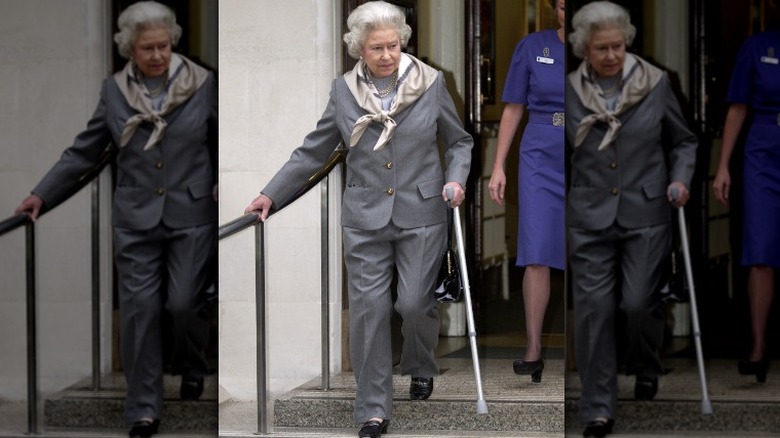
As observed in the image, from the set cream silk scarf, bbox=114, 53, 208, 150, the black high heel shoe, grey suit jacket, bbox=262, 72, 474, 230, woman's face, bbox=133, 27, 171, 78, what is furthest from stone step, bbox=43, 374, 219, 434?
grey suit jacket, bbox=262, 72, 474, 230

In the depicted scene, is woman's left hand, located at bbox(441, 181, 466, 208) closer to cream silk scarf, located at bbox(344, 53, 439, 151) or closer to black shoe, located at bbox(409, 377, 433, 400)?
cream silk scarf, located at bbox(344, 53, 439, 151)

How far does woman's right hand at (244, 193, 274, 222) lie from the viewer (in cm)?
507

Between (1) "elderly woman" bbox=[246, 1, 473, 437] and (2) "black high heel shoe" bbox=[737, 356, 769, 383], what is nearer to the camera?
(2) "black high heel shoe" bbox=[737, 356, 769, 383]

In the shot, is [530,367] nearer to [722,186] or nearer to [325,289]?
[325,289]

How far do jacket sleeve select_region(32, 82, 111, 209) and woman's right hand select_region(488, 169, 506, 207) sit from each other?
8.83 ft

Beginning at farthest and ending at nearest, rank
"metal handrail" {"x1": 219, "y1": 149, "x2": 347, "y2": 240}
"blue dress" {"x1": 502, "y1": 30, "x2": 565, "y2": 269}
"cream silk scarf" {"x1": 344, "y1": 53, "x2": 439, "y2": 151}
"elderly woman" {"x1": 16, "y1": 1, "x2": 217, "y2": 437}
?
"blue dress" {"x1": 502, "y1": 30, "x2": 565, "y2": 269} < "cream silk scarf" {"x1": 344, "y1": 53, "x2": 439, "y2": 151} < "metal handrail" {"x1": 219, "y1": 149, "x2": 347, "y2": 240} < "elderly woman" {"x1": 16, "y1": 1, "x2": 217, "y2": 437}

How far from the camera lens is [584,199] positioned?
297cm

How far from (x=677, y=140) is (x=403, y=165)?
215 cm

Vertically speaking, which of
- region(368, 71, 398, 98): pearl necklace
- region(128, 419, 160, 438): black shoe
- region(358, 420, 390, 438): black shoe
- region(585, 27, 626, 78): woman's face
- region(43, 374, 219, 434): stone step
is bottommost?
region(358, 420, 390, 438): black shoe

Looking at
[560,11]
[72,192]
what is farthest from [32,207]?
[560,11]

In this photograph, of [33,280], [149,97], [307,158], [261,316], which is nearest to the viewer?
[149,97]

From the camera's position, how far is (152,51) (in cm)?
299

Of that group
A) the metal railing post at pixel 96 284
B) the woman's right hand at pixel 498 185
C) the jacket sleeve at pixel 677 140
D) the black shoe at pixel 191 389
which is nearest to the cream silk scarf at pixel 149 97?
the metal railing post at pixel 96 284

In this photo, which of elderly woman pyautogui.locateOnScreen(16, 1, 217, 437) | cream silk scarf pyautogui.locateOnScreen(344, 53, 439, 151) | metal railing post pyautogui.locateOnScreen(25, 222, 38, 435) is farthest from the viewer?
cream silk scarf pyautogui.locateOnScreen(344, 53, 439, 151)
